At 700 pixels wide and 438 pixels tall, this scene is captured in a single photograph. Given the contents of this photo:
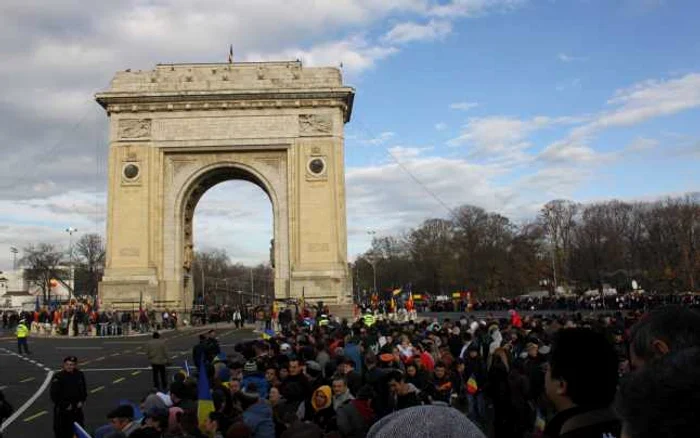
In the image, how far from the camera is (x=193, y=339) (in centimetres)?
3375

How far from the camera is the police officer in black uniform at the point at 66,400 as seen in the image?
36.5 feet

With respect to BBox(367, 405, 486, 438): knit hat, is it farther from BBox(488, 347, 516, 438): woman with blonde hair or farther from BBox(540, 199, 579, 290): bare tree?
BBox(540, 199, 579, 290): bare tree

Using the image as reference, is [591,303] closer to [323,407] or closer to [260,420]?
[323,407]

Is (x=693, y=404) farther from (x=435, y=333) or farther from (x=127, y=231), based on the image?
(x=127, y=231)

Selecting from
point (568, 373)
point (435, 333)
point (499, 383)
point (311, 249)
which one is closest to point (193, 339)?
point (311, 249)

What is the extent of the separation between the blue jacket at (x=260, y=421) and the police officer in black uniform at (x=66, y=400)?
218 inches

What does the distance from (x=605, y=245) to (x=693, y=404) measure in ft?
294

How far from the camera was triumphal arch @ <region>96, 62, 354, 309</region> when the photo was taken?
136 feet

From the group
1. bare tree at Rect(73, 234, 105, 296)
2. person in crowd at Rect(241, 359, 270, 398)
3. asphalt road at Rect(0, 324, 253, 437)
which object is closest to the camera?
person in crowd at Rect(241, 359, 270, 398)

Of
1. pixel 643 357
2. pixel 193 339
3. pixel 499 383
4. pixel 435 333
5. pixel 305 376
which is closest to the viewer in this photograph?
pixel 643 357

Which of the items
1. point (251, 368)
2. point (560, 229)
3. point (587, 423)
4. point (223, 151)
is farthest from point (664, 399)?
point (560, 229)

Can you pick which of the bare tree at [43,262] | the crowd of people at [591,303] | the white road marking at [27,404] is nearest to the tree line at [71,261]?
the bare tree at [43,262]

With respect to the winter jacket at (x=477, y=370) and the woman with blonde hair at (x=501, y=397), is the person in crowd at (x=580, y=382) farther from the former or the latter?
the winter jacket at (x=477, y=370)

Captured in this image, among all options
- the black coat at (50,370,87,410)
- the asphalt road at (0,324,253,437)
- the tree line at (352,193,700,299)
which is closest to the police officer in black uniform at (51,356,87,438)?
the black coat at (50,370,87,410)
